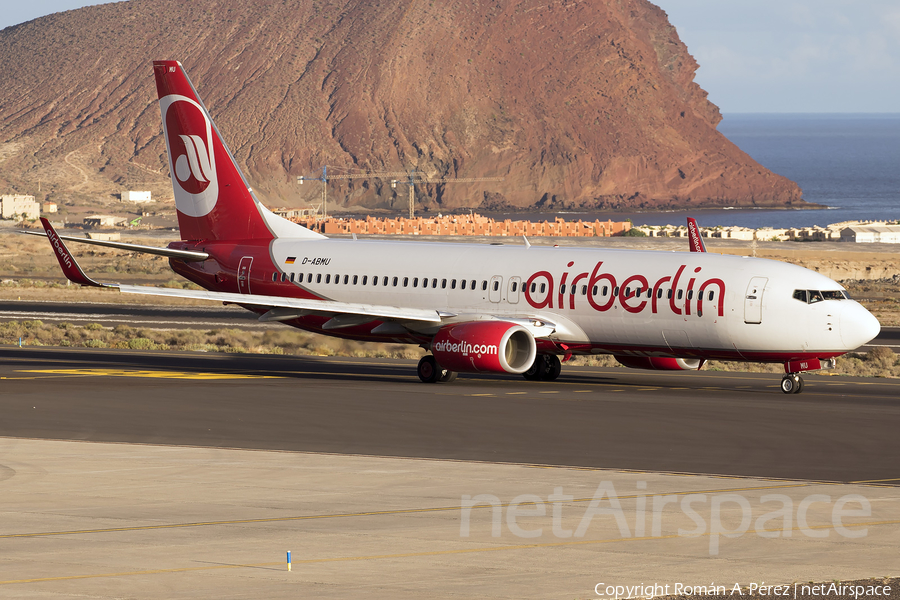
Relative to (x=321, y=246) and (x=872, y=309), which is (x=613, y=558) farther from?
(x=872, y=309)

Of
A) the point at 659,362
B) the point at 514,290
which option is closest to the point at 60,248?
the point at 514,290

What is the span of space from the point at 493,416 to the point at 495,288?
852 cm

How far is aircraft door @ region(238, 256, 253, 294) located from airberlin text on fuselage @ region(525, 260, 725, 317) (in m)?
10.2

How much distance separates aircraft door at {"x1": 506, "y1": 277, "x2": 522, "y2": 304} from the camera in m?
37.2

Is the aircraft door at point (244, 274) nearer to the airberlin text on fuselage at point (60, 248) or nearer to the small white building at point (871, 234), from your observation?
the airberlin text on fuselage at point (60, 248)

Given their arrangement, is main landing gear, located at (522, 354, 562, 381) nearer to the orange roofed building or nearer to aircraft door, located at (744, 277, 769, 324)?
aircraft door, located at (744, 277, 769, 324)

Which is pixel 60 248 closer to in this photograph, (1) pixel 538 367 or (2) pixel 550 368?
(1) pixel 538 367

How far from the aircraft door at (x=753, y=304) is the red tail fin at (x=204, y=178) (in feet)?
52.4

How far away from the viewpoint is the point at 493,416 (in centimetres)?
2955

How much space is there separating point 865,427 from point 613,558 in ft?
47.7

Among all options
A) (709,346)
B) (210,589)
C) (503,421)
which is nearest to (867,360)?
(709,346)

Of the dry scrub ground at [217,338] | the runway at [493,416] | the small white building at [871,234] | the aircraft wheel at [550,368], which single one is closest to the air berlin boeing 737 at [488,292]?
the aircraft wheel at [550,368]

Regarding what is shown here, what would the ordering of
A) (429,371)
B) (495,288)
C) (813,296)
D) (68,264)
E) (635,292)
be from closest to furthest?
(813,296) → (635,292) → (68,264) → (429,371) → (495,288)

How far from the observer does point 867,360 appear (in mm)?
48844
